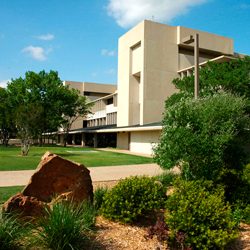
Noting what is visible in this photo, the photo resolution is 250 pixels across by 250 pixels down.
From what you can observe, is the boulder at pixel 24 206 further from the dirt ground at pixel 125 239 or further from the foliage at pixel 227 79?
the foliage at pixel 227 79

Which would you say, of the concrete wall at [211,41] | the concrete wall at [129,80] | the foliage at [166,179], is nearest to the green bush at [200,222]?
the foliage at [166,179]

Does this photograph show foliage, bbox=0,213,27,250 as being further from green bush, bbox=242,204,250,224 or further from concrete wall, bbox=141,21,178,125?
concrete wall, bbox=141,21,178,125

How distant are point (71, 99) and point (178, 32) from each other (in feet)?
63.2

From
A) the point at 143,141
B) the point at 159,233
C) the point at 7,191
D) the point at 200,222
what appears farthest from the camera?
the point at 143,141

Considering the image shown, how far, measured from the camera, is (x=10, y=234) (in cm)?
460

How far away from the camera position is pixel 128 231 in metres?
5.94

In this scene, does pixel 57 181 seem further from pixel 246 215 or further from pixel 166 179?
pixel 166 179

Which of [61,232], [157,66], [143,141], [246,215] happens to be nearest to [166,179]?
[246,215]

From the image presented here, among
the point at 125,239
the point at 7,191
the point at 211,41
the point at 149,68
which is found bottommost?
the point at 125,239

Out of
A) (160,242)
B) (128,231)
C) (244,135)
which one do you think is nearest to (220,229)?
(160,242)

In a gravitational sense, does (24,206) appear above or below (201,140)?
below

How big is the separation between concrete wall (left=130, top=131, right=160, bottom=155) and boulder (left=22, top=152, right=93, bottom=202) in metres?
26.5

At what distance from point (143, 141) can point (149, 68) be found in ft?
29.8

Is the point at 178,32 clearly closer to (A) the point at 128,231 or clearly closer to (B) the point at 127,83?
(B) the point at 127,83
